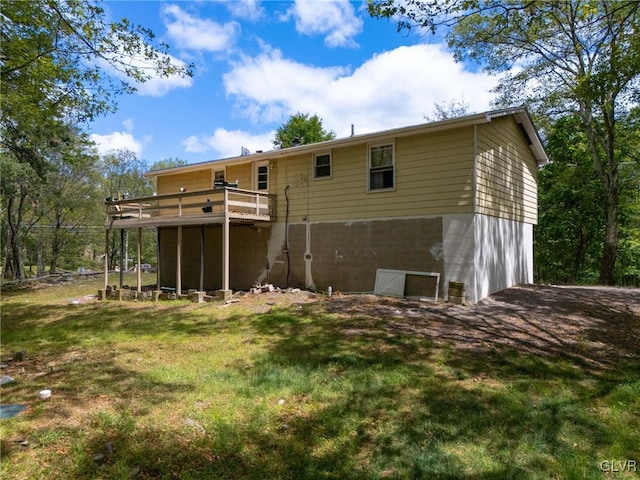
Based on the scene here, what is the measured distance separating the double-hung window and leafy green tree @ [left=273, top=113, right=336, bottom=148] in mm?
20910

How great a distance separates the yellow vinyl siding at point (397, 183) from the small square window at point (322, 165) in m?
0.16

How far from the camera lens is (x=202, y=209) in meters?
13.0

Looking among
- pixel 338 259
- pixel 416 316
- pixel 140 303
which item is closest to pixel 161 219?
pixel 140 303

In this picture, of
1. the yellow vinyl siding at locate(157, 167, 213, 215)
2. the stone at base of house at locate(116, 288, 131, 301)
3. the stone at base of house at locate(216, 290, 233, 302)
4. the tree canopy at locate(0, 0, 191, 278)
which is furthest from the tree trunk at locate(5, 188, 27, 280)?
the stone at base of house at locate(216, 290, 233, 302)

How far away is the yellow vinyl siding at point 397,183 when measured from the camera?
9406 mm

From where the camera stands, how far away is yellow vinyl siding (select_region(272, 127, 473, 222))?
941 cm

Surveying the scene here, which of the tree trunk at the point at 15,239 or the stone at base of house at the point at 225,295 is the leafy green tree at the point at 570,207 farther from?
the tree trunk at the point at 15,239

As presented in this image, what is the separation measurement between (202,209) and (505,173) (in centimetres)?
981


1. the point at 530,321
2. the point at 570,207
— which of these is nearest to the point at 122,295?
the point at 530,321

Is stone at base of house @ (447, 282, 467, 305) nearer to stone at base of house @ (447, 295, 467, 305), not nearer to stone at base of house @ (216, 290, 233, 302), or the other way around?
stone at base of house @ (447, 295, 467, 305)

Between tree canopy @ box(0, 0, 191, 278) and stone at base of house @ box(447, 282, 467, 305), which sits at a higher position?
tree canopy @ box(0, 0, 191, 278)

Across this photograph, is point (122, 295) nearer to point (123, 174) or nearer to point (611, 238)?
point (123, 174)

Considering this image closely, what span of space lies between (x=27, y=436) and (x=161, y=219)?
993cm

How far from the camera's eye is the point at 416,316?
8008 mm
